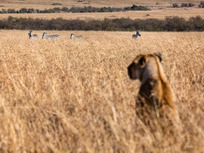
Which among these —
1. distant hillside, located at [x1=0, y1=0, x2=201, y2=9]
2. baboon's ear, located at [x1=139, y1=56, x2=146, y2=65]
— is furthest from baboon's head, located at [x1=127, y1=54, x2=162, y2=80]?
distant hillside, located at [x1=0, y1=0, x2=201, y2=9]

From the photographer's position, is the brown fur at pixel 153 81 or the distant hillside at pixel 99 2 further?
the distant hillside at pixel 99 2

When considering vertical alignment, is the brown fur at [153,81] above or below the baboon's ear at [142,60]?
below

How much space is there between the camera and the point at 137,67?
4023 mm

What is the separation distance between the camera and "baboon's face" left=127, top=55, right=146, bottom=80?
12.6 ft

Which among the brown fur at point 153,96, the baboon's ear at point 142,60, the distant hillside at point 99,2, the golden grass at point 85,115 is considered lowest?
the golden grass at point 85,115

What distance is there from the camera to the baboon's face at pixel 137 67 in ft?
12.6

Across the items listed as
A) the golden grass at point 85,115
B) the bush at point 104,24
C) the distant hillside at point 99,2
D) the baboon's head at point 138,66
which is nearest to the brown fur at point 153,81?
the baboon's head at point 138,66

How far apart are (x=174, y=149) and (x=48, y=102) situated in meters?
2.25

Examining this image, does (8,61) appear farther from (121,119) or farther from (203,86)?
(121,119)

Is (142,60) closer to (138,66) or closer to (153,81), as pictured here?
(138,66)

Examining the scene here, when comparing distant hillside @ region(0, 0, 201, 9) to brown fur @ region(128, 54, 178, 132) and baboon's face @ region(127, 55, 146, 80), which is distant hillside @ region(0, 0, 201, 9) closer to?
baboon's face @ region(127, 55, 146, 80)

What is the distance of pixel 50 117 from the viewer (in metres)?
4.43

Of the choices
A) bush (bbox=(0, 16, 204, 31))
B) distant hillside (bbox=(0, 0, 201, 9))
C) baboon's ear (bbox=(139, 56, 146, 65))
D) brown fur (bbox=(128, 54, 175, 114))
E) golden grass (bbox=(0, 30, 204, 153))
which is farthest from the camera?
distant hillside (bbox=(0, 0, 201, 9))

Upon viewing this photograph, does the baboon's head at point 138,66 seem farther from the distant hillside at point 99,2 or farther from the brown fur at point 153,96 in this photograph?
the distant hillside at point 99,2
